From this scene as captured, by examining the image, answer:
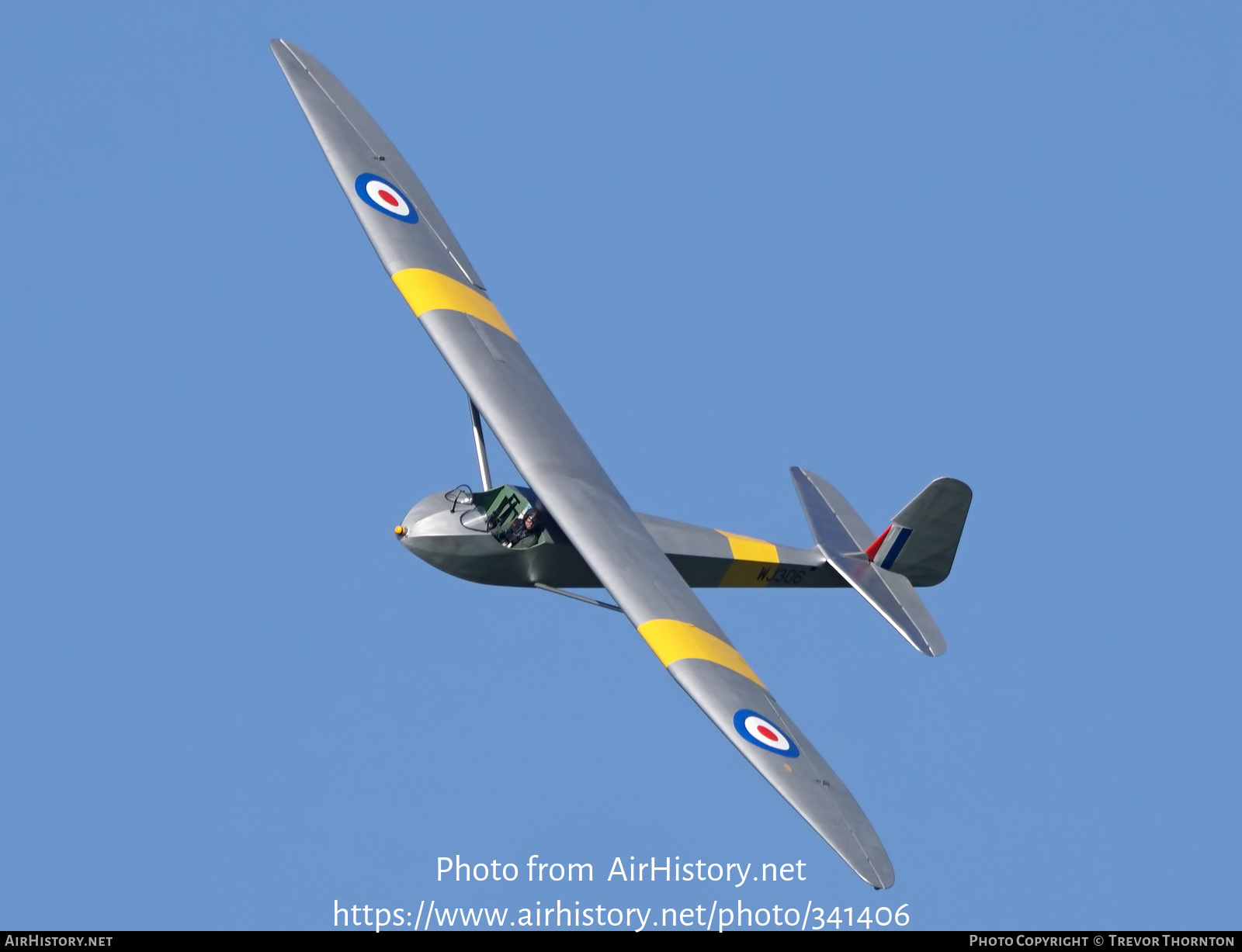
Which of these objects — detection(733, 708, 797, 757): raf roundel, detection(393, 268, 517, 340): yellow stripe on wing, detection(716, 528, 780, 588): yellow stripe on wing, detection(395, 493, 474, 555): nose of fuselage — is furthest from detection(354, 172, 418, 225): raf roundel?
detection(733, 708, 797, 757): raf roundel

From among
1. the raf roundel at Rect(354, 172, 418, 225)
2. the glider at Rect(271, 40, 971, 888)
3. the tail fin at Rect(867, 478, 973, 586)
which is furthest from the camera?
the raf roundel at Rect(354, 172, 418, 225)

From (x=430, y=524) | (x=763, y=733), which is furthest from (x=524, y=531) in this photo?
(x=763, y=733)

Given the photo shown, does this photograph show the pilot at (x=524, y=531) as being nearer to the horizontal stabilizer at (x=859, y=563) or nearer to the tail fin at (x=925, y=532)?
the horizontal stabilizer at (x=859, y=563)

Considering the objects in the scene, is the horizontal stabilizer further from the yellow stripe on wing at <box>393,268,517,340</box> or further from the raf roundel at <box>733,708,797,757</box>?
the yellow stripe on wing at <box>393,268,517,340</box>

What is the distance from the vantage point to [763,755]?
2814 cm

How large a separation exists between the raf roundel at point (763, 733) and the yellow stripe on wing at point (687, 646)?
→ 1.00m

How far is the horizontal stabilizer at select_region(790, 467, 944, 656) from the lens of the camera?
33.1m

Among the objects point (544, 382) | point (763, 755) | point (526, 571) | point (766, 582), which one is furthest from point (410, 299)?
point (763, 755)

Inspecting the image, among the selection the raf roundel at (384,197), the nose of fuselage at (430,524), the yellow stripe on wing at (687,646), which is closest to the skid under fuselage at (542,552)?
the nose of fuselage at (430,524)

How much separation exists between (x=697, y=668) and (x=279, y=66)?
1451 centimetres

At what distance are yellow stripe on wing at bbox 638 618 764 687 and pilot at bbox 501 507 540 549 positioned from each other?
3.13 metres

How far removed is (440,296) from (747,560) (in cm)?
648

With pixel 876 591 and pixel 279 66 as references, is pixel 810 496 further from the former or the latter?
pixel 279 66

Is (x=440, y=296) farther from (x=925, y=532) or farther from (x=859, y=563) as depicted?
(x=925, y=532)
